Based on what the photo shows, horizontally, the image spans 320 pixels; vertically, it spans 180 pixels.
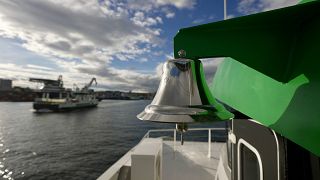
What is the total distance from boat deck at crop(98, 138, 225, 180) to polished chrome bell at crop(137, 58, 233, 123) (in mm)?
5121

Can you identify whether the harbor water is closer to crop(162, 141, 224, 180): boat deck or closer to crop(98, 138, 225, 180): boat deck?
crop(98, 138, 225, 180): boat deck

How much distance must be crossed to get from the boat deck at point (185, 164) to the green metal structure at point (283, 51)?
205 inches

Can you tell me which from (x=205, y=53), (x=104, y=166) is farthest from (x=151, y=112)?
(x=104, y=166)

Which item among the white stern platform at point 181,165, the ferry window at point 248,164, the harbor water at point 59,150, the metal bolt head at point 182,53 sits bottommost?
the harbor water at point 59,150

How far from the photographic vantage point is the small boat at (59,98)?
7056 centimetres

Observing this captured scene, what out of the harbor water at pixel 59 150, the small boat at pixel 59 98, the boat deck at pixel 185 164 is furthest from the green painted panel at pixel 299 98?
the small boat at pixel 59 98

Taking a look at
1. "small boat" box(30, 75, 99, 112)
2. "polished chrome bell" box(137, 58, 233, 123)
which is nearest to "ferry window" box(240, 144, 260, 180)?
"polished chrome bell" box(137, 58, 233, 123)

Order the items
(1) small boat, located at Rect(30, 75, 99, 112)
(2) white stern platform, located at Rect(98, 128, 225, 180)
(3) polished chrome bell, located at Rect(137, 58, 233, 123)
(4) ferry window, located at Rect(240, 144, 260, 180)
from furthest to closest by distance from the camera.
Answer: (1) small boat, located at Rect(30, 75, 99, 112), (2) white stern platform, located at Rect(98, 128, 225, 180), (4) ferry window, located at Rect(240, 144, 260, 180), (3) polished chrome bell, located at Rect(137, 58, 233, 123)

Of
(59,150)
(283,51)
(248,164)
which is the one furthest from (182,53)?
(59,150)

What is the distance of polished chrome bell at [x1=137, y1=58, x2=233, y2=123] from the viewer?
1226 mm

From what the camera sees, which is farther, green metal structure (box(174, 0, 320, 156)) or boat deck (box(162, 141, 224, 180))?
boat deck (box(162, 141, 224, 180))

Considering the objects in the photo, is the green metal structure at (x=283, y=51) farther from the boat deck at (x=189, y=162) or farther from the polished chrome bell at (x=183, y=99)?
the boat deck at (x=189, y=162)

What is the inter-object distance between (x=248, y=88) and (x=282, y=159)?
63 centimetres

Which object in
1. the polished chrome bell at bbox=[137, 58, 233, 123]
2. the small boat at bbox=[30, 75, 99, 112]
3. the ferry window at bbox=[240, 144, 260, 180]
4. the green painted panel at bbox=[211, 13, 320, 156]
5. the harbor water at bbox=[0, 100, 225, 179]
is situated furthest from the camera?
the small boat at bbox=[30, 75, 99, 112]
